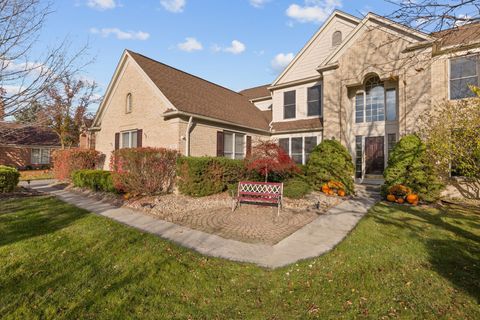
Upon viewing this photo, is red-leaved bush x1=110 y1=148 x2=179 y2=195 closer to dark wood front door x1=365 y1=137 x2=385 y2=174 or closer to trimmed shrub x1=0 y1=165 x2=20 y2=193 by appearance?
trimmed shrub x1=0 y1=165 x2=20 y2=193

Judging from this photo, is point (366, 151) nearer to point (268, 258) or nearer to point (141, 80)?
point (268, 258)

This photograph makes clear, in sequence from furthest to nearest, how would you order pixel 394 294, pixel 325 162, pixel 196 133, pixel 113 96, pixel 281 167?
1. pixel 113 96
2. pixel 196 133
3. pixel 325 162
4. pixel 281 167
5. pixel 394 294

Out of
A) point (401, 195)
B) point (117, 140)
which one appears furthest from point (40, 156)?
point (401, 195)

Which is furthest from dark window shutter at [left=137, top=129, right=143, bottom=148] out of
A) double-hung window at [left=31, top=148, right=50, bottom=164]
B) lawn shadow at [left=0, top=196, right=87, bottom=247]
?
double-hung window at [left=31, top=148, right=50, bottom=164]

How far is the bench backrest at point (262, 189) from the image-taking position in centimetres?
835

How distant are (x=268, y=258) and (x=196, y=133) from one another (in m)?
9.04

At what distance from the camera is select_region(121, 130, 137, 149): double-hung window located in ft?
47.6

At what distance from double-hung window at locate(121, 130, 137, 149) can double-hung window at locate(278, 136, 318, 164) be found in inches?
393

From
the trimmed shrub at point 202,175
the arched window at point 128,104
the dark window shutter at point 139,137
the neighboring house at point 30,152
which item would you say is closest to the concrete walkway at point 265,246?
the trimmed shrub at point 202,175

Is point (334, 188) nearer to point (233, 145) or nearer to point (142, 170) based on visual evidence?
point (233, 145)

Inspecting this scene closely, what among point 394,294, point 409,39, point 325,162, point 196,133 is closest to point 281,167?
point 325,162

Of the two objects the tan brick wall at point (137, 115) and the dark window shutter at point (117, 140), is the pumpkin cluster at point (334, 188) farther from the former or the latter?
the dark window shutter at point (117, 140)

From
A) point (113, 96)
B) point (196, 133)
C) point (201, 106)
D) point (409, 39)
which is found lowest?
point (196, 133)

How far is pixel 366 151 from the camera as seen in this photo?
556 inches
